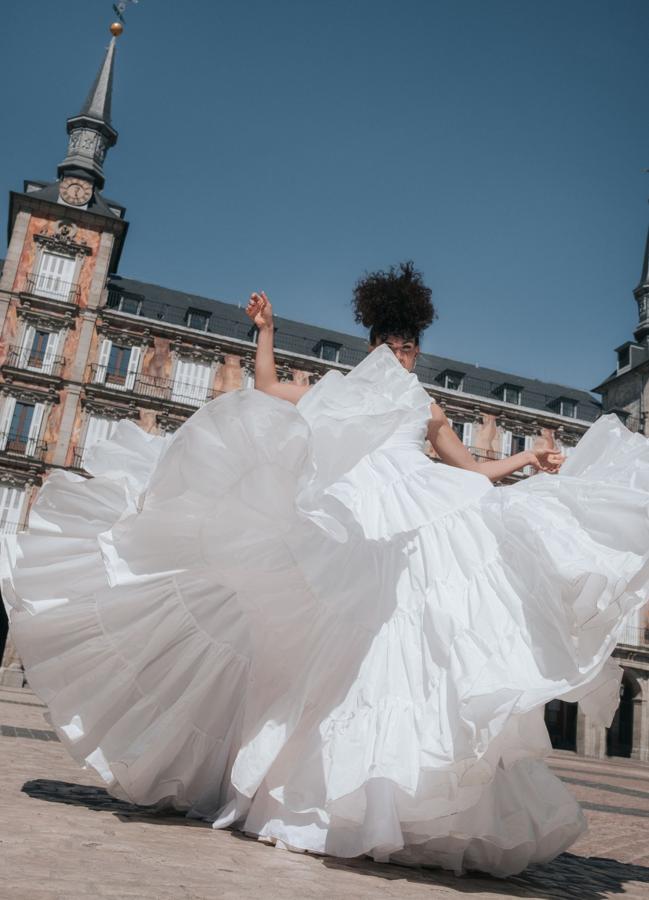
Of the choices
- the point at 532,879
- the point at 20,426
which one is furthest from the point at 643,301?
the point at 532,879

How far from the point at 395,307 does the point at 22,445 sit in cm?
2796

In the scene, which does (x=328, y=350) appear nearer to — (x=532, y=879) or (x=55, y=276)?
(x=55, y=276)

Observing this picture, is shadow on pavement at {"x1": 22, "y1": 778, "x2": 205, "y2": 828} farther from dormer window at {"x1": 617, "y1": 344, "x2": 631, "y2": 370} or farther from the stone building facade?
dormer window at {"x1": 617, "y1": 344, "x2": 631, "y2": 370}

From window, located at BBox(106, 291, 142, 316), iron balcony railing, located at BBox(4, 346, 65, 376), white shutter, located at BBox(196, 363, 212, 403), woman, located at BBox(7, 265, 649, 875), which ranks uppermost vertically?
window, located at BBox(106, 291, 142, 316)

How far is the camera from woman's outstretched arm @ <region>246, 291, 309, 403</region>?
3664 mm

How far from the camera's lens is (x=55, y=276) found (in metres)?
31.9

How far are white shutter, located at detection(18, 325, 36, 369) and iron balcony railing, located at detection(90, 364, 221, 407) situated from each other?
2.42 metres

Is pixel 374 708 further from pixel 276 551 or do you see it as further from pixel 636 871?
pixel 636 871

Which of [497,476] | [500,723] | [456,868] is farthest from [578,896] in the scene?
[497,476]

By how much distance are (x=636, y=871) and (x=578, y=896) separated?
1224 mm

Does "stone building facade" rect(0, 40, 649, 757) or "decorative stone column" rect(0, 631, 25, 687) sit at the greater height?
"stone building facade" rect(0, 40, 649, 757)

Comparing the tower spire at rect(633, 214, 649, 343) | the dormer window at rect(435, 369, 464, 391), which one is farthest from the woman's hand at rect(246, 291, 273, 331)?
the tower spire at rect(633, 214, 649, 343)

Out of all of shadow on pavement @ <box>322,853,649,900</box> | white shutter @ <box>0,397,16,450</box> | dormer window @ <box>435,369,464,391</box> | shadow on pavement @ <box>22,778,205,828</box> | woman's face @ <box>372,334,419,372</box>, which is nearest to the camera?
shadow on pavement @ <box>322,853,649,900</box>

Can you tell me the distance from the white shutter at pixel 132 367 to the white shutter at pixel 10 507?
19.5ft
